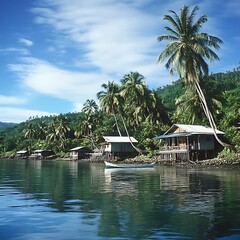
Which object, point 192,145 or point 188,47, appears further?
point 192,145

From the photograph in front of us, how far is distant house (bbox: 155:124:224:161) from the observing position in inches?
1946

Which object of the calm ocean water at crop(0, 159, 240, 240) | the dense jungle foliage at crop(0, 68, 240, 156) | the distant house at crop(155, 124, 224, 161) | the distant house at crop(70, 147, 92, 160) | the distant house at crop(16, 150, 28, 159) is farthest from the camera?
the distant house at crop(16, 150, 28, 159)

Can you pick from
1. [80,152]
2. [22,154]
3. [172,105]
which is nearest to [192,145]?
[80,152]

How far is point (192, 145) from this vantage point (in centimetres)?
4991

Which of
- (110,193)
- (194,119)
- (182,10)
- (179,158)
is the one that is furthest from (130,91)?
(110,193)

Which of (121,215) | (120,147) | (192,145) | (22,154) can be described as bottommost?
(121,215)

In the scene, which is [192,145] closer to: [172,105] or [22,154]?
[172,105]

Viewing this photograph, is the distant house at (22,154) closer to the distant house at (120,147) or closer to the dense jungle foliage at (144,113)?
the dense jungle foliage at (144,113)

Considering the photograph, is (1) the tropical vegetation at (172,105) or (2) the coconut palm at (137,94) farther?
(2) the coconut palm at (137,94)

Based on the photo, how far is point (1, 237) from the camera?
33.4 feet

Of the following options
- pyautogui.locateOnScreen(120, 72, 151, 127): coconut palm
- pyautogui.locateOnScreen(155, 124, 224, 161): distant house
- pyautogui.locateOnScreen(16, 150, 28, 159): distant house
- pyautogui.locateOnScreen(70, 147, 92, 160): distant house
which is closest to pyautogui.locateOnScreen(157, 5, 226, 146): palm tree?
pyautogui.locateOnScreen(155, 124, 224, 161): distant house

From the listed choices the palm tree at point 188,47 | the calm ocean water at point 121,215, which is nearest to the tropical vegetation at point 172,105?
the palm tree at point 188,47

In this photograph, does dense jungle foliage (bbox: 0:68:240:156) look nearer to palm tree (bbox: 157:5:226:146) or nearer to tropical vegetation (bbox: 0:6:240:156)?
tropical vegetation (bbox: 0:6:240:156)

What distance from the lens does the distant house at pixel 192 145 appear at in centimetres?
4944
